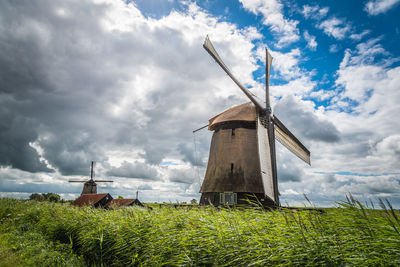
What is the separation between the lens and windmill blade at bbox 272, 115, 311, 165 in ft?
60.8

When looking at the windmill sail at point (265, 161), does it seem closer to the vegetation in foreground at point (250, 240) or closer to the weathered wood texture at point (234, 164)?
the weathered wood texture at point (234, 164)

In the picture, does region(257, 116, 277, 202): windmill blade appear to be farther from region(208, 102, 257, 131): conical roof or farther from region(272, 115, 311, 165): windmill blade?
region(272, 115, 311, 165): windmill blade

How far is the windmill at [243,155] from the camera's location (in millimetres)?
15070

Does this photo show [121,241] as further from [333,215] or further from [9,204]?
[9,204]

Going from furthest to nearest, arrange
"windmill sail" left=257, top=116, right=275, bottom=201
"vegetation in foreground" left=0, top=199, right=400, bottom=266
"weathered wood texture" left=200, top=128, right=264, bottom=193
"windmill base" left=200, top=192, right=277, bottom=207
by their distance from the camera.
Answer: "weathered wood texture" left=200, top=128, right=264, bottom=193
"windmill base" left=200, top=192, right=277, bottom=207
"windmill sail" left=257, top=116, right=275, bottom=201
"vegetation in foreground" left=0, top=199, right=400, bottom=266

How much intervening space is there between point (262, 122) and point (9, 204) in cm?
1849

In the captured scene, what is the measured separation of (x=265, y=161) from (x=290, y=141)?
572 centimetres

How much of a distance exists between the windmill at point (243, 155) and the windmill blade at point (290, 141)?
11 centimetres

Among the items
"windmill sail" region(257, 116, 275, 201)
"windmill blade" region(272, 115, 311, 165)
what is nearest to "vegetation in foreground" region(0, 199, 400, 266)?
"windmill sail" region(257, 116, 275, 201)

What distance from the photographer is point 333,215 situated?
3.57m

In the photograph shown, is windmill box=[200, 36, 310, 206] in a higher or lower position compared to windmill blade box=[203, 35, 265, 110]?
lower

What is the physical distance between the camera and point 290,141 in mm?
20062

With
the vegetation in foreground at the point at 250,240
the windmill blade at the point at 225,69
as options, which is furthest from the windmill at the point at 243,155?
the vegetation in foreground at the point at 250,240

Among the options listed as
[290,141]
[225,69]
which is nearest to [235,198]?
[290,141]
